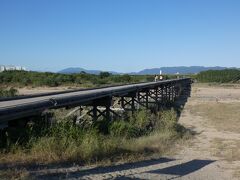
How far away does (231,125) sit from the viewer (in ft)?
81.2

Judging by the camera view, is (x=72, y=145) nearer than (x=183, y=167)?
Yes

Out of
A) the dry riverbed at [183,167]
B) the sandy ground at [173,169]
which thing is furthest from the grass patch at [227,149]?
the sandy ground at [173,169]

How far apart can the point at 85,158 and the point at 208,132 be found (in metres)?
12.4

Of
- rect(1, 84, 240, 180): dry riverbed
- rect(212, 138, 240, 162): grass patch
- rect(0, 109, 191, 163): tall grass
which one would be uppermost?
rect(0, 109, 191, 163): tall grass

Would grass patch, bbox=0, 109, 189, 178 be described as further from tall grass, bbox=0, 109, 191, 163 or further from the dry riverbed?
the dry riverbed

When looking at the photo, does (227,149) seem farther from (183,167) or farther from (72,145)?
(72,145)

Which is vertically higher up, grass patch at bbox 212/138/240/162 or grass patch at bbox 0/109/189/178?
grass patch at bbox 0/109/189/178

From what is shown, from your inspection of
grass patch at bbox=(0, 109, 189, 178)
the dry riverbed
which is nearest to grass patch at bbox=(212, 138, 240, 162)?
the dry riverbed

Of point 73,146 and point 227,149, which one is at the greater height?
point 73,146

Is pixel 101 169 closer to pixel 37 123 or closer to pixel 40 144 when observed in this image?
pixel 40 144

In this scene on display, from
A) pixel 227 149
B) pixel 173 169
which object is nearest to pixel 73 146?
pixel 173 169

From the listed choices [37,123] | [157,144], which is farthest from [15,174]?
[157,144]

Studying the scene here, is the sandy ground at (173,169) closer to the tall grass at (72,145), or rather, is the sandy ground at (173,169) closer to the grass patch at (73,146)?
the grass patch at (73,146)

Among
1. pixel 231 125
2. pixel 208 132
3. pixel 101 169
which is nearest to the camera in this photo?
pixel 101 169
